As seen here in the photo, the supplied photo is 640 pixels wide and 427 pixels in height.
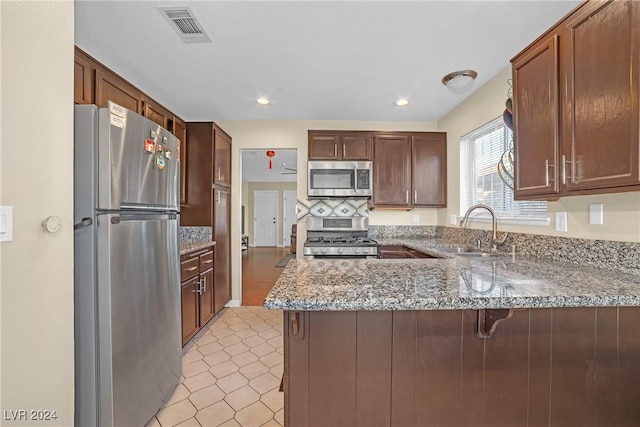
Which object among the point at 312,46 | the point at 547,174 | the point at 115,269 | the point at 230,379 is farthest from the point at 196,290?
the point at 547,174

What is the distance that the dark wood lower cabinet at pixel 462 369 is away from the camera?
1119mm

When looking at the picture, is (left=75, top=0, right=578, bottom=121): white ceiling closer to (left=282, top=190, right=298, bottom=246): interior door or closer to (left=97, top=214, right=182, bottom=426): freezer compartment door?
(left=97, top=214, right=182, bottom=426): freezer compartment door

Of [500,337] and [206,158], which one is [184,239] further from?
[500,337]

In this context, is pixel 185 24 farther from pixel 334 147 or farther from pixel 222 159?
pixel 334 147

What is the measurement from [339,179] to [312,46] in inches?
62.6

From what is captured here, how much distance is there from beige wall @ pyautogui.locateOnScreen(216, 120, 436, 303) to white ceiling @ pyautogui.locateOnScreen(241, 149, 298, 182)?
79 cm

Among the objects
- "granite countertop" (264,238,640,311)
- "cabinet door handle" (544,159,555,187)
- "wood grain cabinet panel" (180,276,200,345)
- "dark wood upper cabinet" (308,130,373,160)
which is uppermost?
"dark wood upper cabinet" (308,130,373,160)

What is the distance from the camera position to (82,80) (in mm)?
1907

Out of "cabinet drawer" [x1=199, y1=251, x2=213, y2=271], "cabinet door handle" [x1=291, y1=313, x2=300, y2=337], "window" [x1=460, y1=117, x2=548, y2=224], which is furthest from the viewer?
"cabinet drawer" [x1=199, y1=251, x2=213, y2=271]

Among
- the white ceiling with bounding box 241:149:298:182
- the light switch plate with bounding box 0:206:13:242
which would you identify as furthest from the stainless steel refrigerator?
the white ceiling with bounding box 241:149:298:182

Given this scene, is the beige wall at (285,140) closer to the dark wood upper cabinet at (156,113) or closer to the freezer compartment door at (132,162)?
the dark wood upper cabinet at (156,113)

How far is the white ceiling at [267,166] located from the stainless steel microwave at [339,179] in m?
1.36

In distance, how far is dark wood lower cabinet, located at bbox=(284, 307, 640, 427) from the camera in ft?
3.67

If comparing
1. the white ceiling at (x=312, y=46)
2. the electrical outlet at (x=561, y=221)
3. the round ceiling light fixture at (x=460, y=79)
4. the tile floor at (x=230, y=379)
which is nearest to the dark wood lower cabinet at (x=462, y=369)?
the electrical outlet at (x=561, y=221)
